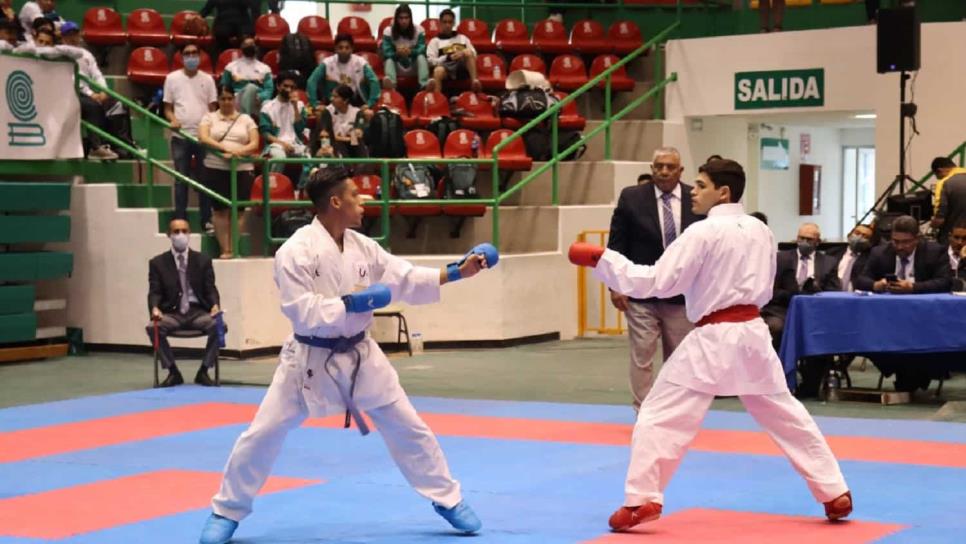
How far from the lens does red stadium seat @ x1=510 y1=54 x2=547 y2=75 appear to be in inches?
780

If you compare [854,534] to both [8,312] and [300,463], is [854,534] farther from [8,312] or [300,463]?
[8,312]

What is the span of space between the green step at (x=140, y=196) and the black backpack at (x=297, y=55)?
9.88 ft

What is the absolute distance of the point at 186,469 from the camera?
28.4ft

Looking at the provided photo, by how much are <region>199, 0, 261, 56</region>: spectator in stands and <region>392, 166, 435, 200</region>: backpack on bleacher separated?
4.50 metres

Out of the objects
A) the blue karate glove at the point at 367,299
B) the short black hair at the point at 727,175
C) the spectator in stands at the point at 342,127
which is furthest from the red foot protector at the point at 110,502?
the spectator in stands at the point at 342,127

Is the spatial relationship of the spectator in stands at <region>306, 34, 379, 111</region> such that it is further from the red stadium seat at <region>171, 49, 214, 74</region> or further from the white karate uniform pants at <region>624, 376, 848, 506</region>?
the white karate uniform pants at <region>624, 376, 848, 506</region>

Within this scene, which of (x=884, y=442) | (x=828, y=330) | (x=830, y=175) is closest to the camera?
(x=884, y=442)

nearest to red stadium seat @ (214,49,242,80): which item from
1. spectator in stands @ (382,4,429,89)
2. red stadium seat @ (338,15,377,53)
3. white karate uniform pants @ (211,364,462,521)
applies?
red stadium seat @ (338,15,377,53)

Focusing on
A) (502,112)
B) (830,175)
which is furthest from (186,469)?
(830,175)

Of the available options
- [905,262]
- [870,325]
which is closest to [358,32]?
[905,262]

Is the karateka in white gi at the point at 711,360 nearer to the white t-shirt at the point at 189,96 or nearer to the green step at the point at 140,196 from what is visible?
the green step at the point at 140,196

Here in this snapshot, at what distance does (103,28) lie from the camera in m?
19.4

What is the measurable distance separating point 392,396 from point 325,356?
14.1 inches

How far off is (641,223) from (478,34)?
38.9ft
